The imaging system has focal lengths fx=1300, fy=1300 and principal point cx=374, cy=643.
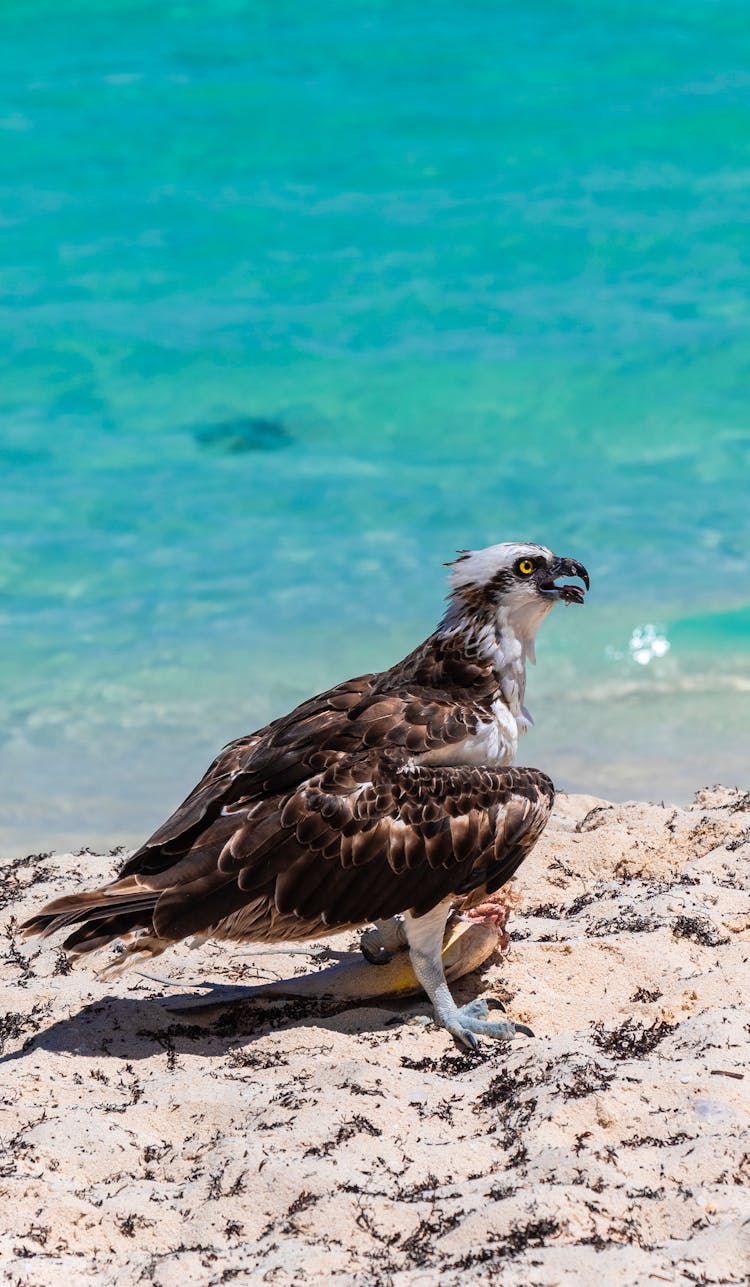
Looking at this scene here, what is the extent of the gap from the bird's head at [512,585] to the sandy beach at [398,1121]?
7.03ft

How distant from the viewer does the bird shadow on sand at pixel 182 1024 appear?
7.18 m

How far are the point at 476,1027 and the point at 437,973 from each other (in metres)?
0.38

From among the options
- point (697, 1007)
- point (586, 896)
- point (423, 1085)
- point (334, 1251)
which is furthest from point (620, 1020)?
point (334, 1251)

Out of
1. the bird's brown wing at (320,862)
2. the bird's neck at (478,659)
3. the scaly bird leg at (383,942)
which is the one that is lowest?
the scaly bird leg at (383,942)

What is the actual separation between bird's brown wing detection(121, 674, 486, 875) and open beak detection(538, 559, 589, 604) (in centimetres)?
88

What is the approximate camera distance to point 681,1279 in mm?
4227

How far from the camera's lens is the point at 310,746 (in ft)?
24.2

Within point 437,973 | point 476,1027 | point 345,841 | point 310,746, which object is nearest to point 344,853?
point 345,841

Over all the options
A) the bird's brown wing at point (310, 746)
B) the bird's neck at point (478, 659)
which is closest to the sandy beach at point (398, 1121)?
the bird's brown wing at point (310, 746)

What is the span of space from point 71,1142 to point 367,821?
2.23m

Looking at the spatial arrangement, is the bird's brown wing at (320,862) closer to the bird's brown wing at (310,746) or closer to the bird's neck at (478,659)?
the bird's brown wing at (310,746)

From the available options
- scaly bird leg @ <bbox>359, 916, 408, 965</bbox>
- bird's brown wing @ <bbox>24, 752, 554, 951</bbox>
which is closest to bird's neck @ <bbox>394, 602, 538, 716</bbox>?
bird's brown wing @ <bbox>24, 752, 554, 951</bbox>

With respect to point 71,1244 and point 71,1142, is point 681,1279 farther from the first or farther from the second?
point 71,1142

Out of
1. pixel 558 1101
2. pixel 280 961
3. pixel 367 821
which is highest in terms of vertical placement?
pixel 367 821
